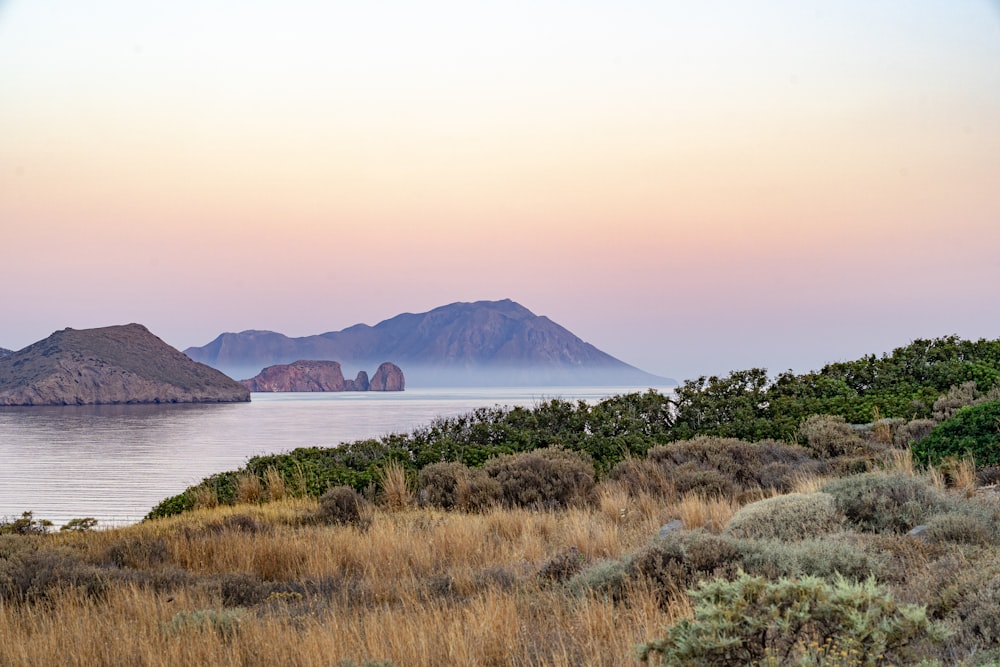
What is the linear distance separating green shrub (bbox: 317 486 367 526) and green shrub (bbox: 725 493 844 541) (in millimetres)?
5929

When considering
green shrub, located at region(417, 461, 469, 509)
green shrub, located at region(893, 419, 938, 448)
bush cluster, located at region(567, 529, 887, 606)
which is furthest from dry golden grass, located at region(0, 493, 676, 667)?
green shrub, located at region(893, 419, 938, 448)

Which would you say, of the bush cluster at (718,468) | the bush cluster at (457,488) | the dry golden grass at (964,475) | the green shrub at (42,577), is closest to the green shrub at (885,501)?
the dry golden grass at (964,475)

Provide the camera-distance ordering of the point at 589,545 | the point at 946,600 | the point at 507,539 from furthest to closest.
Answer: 1. the point at 507,539
2. the point at 589,545
3. the point at 946,600

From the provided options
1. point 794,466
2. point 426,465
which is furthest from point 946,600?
point 426,465

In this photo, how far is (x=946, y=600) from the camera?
456 centimetres

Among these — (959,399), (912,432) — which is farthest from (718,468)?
(959,399)

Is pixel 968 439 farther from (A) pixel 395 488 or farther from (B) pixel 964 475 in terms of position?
(A) pixel 395 488

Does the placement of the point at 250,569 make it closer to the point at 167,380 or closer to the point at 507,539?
the point at 507,539

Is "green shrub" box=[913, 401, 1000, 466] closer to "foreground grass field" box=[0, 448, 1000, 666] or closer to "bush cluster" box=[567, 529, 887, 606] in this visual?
"foreground grass field" box=[0, 448, 1000, 666]

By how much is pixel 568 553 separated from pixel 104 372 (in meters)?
102

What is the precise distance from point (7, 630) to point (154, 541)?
394cm

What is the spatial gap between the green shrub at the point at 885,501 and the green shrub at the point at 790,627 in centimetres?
427

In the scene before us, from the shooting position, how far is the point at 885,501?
7895 millimetres

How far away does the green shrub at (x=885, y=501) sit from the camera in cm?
761
